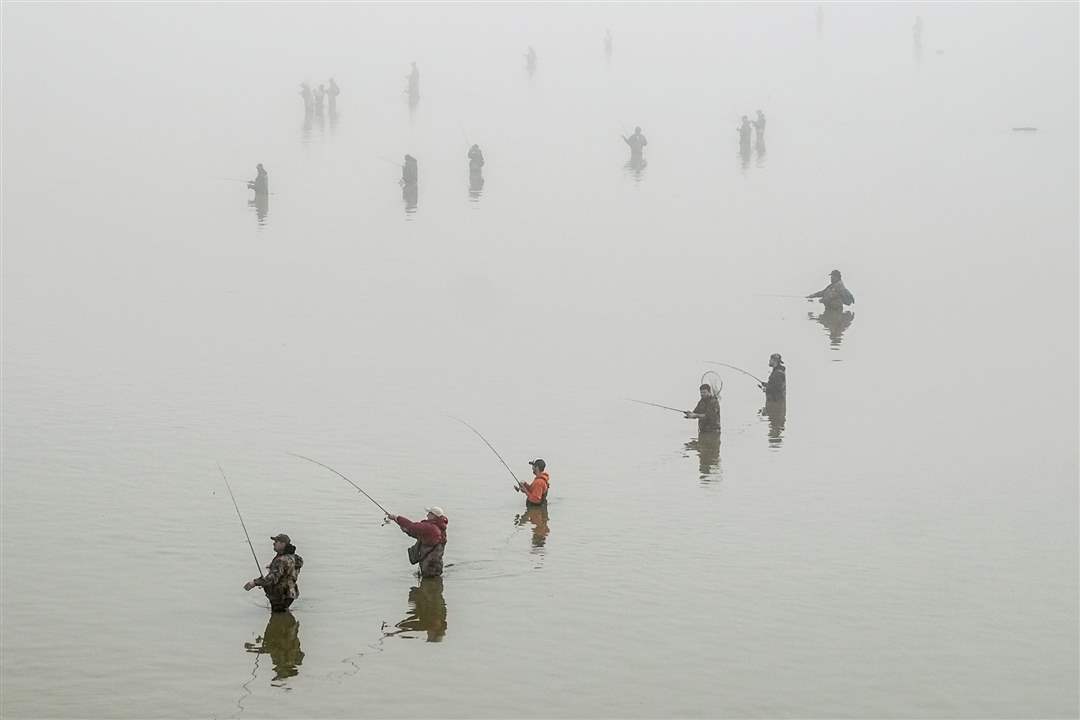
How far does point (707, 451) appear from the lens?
29.4m

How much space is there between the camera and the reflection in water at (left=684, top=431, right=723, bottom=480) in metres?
28.1

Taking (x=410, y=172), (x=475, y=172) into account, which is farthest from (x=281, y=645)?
(x=475, y=172)

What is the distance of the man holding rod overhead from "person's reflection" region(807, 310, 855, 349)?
74.1 feet

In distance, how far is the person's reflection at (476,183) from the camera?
195ft

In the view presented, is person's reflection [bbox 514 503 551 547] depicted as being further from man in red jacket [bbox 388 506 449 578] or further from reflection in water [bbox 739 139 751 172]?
reflection in water [bbox 739 139 751 172]

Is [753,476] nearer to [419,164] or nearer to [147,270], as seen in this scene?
[147,270]

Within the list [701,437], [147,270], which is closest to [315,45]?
[147,270]

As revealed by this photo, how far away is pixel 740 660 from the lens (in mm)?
19672

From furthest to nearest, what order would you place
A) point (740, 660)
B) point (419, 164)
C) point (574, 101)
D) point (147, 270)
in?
point (574, 101), point (419, 164), point (147, 270), point (740, 660)

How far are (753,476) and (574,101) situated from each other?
5899 cm

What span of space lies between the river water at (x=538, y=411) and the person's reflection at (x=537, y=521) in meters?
0.06

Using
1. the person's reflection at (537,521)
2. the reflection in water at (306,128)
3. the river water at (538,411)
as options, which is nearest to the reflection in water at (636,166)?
the river water at (538,411)

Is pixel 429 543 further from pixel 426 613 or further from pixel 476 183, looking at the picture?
pixel 476 183

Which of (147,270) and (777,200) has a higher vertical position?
(777,200)
